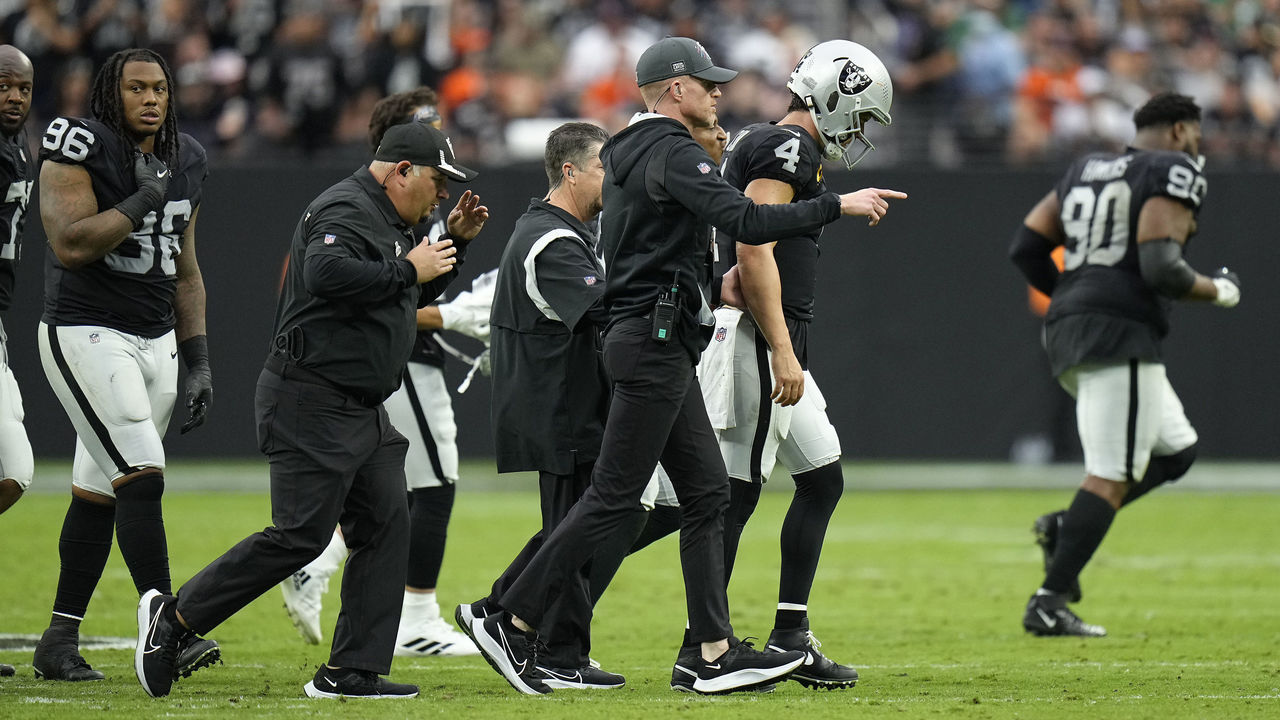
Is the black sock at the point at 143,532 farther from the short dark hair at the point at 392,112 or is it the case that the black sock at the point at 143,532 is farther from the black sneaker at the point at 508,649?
the short dark hair at the point at 392,112

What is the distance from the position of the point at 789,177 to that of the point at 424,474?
2432 millimetres

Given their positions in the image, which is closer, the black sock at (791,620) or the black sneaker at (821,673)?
the black sneaker at (821,673)

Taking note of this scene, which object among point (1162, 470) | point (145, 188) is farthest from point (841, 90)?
point (1162, 470)

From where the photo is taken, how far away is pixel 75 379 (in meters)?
5.95

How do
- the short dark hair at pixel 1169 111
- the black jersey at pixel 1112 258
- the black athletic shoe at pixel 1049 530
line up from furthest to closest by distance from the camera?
the black athletic shoe at pixel 1049 530 < the short dark hair at pixel 1169 111 < the black jersey at pixel 1112 258

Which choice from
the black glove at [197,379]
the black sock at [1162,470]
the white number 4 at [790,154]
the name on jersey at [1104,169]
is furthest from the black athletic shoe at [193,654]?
the name on jersey at [1104,169]

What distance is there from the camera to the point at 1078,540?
295 inches

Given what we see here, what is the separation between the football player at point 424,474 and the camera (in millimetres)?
7082

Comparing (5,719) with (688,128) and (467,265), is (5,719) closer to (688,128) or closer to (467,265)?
(688,128)

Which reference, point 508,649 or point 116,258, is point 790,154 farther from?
point 116,258

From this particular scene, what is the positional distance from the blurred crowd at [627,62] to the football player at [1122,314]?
780 cm

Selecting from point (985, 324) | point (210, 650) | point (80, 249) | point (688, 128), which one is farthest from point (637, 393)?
point (985, 324)

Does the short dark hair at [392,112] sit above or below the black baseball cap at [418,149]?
above

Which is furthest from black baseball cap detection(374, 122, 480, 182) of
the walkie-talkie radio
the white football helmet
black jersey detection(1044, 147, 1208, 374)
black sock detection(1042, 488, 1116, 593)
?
black sock detection(1042, 488, 1116, 593)
